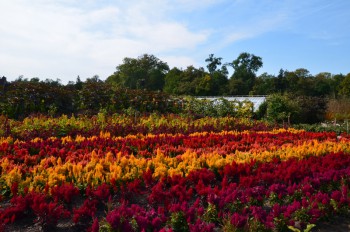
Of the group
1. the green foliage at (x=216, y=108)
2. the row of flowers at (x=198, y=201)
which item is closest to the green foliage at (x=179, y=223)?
the row of flowers at (x=198, y=201)

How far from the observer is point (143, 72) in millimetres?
57188

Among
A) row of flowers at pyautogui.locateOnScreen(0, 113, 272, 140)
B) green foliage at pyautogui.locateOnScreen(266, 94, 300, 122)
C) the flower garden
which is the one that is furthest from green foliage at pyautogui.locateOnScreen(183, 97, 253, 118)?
the flower garden

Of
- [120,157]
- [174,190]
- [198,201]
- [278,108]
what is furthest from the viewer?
[278,108]

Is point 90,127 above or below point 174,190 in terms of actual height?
above

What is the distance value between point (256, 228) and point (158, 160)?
255 centimetres

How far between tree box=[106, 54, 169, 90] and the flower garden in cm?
4795

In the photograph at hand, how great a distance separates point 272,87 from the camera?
43.6 metres

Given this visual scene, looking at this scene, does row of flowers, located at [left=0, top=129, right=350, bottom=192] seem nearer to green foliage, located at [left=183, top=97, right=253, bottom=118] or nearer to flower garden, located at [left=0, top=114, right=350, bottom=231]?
flower garden, located at [left=0, top=114, right=350, bottom=231]

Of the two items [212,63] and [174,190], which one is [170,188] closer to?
[174,190]

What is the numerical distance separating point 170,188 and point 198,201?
28.9 inches

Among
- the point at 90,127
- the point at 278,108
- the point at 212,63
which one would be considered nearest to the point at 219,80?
the point at 212,63

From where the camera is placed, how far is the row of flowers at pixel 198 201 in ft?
12.5

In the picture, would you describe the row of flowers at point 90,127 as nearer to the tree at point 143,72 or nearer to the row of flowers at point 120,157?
the row of flowers at point 120,157

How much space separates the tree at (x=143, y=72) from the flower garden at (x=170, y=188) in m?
48.0
